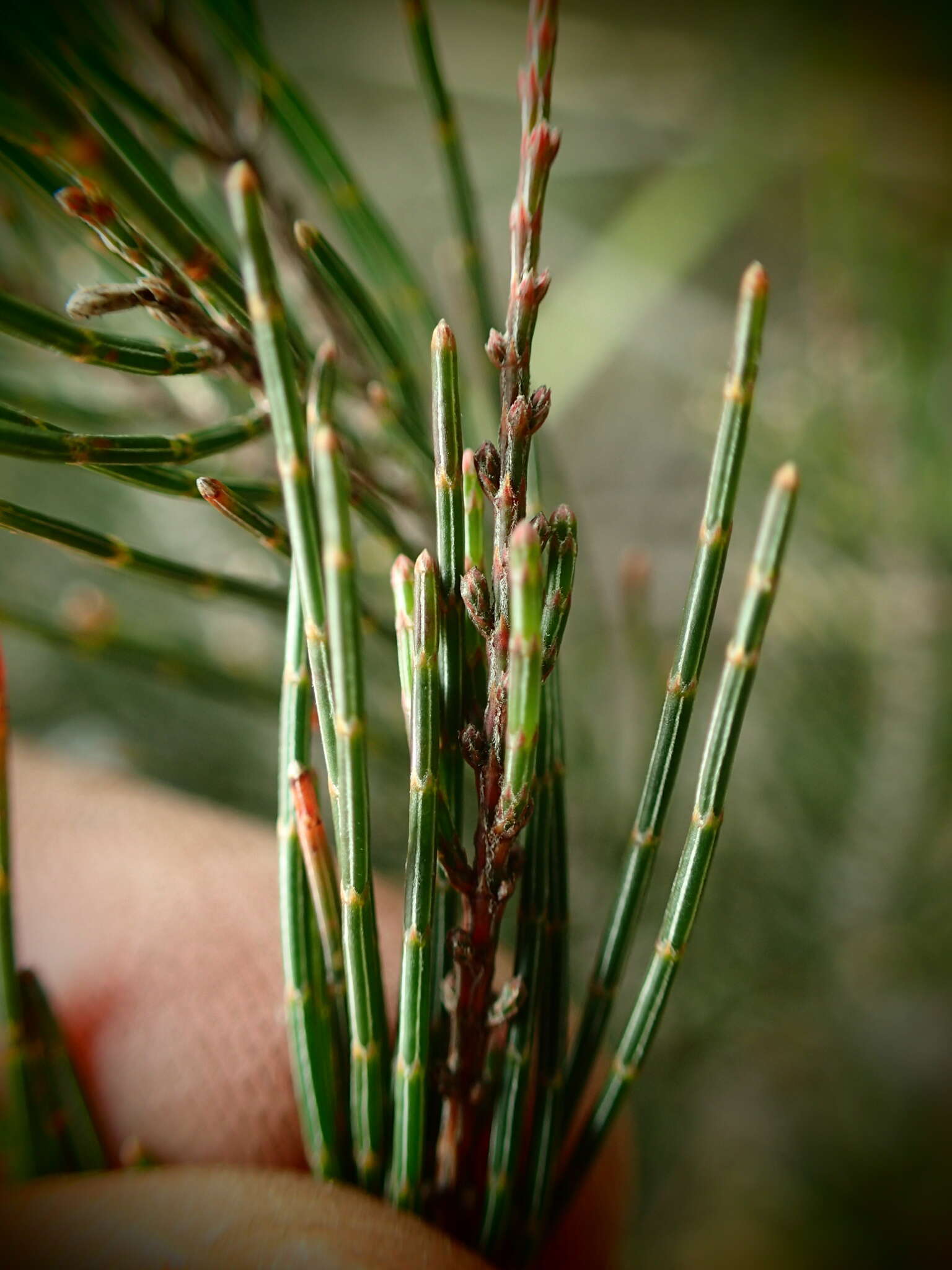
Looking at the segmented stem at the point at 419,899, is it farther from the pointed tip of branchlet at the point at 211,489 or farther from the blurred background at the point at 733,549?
the blurred background at the point at 733,549

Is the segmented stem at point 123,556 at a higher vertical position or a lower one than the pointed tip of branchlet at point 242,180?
lower

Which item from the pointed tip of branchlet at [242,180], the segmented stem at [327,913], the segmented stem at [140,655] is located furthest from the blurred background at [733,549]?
the pointed tip of branchlet at [242,180]

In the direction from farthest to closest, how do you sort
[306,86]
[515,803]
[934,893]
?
[306,86] < [934,893] < [515,803]

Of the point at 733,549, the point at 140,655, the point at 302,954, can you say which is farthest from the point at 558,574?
the point at 733,549

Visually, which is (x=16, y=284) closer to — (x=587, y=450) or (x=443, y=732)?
(x=443, y=732)

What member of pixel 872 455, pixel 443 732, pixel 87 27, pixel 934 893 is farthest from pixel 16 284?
pixel 934 893

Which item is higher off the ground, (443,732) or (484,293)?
(484,293)

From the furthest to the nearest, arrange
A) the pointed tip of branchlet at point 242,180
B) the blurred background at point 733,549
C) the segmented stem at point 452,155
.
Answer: the blurred background at point 733,549
the segmented stem at point 452,155
the pointed tip of branchlet at point 242,180
